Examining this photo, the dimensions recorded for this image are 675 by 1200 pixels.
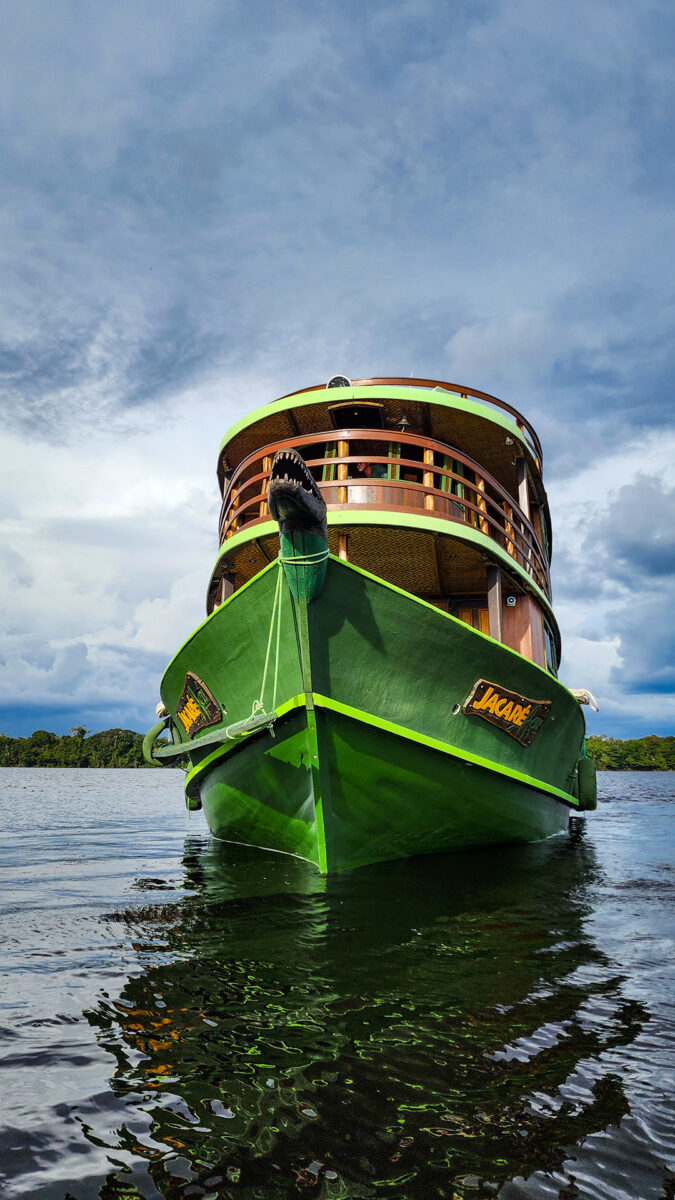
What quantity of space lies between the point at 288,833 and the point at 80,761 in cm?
9987

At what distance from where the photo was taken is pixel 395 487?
7895 mm

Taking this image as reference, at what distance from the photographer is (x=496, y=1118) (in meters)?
2.19

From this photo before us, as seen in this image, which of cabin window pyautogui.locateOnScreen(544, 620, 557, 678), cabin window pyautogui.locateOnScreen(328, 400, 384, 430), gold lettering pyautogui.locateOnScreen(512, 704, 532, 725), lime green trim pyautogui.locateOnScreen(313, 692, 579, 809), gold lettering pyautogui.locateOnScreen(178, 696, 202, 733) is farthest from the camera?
cabin window pyautogui.locateOnScreen(544, 620, 557, 678)

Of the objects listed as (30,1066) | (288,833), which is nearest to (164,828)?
(288,833)

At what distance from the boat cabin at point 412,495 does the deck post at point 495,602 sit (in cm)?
2

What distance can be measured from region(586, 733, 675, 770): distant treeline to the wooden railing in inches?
3402

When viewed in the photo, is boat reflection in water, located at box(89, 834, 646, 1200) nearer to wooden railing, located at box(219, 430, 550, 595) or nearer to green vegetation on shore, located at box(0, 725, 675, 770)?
wooden railing, located at box(219, 430, 550, 595)

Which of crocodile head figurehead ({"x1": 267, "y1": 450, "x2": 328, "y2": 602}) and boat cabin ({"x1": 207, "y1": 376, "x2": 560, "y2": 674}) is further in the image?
boat cabin ({"x1": 207, "y1": 376, "x2": 560, "y2": 674})

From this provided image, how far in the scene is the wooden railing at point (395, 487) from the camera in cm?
790

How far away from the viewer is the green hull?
5980 mm

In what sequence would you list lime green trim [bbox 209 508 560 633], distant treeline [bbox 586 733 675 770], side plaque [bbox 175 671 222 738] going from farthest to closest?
distant treeline [bbox 586 733 675 770] → lime green trim [bbox 209 508 560 633] → side plaque [bbox 175 671 222 738]

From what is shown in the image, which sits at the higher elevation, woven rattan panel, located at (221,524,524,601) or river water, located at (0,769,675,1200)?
woven rattan panel, located at (221,524,524,601)

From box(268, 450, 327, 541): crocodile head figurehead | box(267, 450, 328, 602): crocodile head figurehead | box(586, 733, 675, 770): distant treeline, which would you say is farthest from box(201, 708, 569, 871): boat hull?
box(586, 733, 675, 770): distant treeline

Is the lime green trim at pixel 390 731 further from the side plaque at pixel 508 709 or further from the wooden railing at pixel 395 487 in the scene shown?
the wooden railing at pixel 395 487
